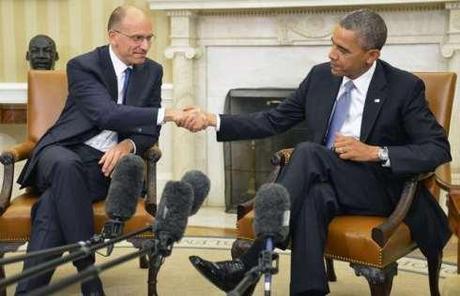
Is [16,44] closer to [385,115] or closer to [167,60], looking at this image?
[167,60]

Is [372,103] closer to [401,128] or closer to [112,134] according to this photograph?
[401,128]

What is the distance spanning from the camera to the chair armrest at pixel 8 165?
98.0 inches

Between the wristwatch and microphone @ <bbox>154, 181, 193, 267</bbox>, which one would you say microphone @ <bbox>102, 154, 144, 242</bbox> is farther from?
the wristwatch

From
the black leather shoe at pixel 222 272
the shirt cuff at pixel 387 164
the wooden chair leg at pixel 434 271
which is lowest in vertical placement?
the wooden chair leg at pixel 434 271

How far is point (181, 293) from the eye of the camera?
9.04 feet

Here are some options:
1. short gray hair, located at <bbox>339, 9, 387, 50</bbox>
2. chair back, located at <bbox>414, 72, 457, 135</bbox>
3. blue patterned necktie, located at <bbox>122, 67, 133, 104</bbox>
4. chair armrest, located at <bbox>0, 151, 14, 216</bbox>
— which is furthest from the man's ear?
chair armrest, located at <bbox>0, 151, 14, 216</bbox>

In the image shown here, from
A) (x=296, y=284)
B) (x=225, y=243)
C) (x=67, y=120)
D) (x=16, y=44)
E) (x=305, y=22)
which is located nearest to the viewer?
(x=296, y=284)

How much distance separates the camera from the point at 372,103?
237 centimetres

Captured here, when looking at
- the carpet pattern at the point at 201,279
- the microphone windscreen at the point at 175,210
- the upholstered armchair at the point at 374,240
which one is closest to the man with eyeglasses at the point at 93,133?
the carpet pattern at the point at 201,279

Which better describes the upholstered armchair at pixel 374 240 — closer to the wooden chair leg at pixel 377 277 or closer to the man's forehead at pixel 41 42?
the wooden chair leg at pixel 377 277

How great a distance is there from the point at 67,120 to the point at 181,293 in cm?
87

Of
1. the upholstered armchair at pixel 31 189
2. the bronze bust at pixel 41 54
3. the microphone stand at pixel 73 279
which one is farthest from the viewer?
the bronze bust at pixel 41 54

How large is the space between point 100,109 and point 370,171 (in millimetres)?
1049

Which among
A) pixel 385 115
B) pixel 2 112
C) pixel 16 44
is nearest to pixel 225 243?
pixel 385 115
